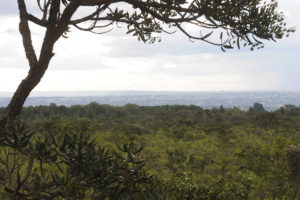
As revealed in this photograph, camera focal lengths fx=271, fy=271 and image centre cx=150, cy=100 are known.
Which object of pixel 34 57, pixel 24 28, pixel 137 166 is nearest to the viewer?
pixel 137 166

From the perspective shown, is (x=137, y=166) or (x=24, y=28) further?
(x=24, y=28)

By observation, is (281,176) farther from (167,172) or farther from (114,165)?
(114,165)

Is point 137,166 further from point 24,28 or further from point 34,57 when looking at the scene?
point 24,28

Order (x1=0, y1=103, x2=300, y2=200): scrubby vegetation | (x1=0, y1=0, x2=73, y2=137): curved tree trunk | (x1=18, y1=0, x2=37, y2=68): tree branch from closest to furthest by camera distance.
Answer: (x1=0, y1=103, x2=300, y2=200): scrubby vegetation < (x1=0, y1=0, x2=73, y2=137): curved tree trunk < (x1=18, y1=0, x2=37, y2=68): tree branch

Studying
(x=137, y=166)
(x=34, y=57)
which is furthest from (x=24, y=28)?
(x=137, y=166)

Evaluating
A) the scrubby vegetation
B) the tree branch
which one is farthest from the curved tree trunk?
the scrubby vegetation

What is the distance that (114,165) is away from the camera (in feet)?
10.1

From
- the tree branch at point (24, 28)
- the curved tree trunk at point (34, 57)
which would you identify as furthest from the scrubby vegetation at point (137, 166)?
the tree branch at point (24, 28)

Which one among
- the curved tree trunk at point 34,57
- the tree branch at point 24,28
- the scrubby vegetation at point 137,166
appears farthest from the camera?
the tree branch at point 24,28

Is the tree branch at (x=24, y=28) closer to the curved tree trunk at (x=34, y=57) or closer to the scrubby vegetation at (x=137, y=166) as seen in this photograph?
the curved tree trunk at (x=34, y=57)

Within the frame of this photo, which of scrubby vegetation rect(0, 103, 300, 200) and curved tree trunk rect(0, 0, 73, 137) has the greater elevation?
curved tree trunk rect(0, 0, 73, 137)

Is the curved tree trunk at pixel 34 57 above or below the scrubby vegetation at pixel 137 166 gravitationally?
above

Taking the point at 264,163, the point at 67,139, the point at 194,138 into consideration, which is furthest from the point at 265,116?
the point at 67,139

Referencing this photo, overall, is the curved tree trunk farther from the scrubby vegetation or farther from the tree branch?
the scrubby vegetation
